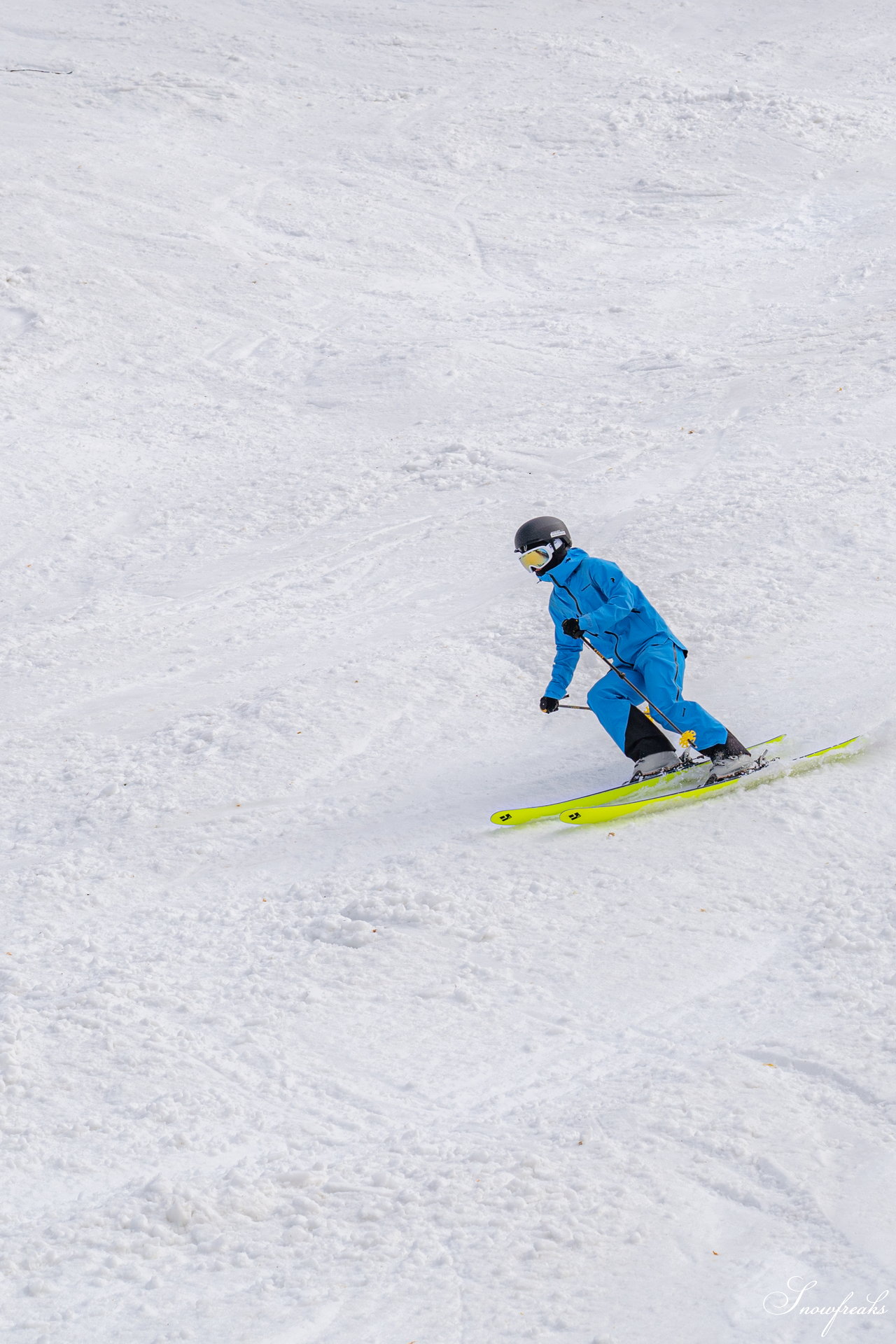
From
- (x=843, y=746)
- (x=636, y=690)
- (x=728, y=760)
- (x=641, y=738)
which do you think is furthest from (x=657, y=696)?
(x=843, y=746)

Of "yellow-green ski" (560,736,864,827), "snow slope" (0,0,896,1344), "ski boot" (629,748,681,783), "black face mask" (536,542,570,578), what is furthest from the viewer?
"ski boot" (629,748,681,783)

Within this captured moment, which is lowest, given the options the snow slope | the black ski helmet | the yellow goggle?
the snow slope

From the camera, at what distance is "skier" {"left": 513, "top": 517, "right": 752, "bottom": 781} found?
6.41m

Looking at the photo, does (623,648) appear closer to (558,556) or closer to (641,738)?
(641,738)

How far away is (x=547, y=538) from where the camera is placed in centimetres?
634

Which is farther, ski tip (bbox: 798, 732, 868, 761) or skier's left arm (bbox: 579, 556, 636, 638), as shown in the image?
ski tip (bbox: 798, 732, 868, 761)

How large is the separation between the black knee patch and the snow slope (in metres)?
0.27

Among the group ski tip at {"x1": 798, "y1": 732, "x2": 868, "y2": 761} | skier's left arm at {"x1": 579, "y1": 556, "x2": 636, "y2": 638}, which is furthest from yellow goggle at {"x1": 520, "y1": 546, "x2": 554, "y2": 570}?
ski tip at {"x1": 798, "y1": 732, "x2": 868, "y2": 761}

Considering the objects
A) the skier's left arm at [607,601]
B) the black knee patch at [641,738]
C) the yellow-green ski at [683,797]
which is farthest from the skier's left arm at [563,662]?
the yellow-green ski at [683,797]

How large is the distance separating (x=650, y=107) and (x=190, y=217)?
8.18 m

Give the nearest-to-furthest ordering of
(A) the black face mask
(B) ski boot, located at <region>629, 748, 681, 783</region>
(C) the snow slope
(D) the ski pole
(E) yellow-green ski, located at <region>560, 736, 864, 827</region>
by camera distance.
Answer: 1. (C) the snow slope
2. (E) yellow-green ski, located at <region>560, 736, 864, 827</region>
3. (A) the black face mask
4. (D) the ski pole
5. (B) ski boot, located at <region>629, 748, 681, 783</region>

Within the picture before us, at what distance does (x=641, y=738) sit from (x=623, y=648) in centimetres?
56

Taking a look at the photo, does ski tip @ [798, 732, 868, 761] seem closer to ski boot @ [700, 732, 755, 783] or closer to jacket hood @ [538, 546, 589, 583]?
ski boot @ [700, 732, 755, 783]

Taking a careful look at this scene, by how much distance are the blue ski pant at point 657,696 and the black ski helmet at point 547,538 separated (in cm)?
74
